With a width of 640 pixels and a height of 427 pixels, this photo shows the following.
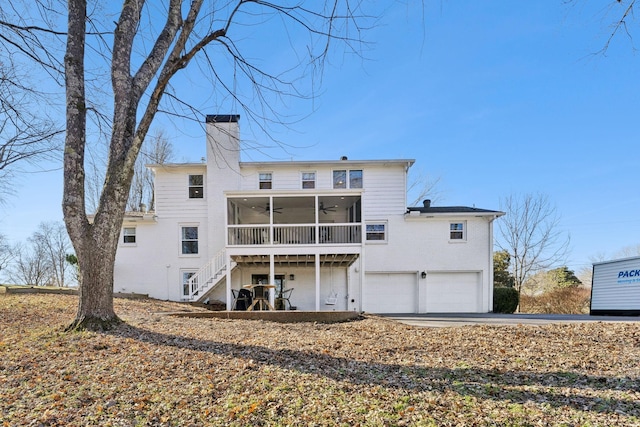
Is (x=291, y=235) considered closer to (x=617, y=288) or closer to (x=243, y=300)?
(x=243, y=300)

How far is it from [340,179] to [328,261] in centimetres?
359

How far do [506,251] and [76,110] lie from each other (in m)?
21.8

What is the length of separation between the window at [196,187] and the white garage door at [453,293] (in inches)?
408

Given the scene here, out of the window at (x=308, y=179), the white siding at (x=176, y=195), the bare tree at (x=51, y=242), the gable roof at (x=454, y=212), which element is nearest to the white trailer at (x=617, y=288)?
the gable roof at (x=454, y=212)

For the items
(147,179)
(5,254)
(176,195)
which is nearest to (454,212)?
(176,195)

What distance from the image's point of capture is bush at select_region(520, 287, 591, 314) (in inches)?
648

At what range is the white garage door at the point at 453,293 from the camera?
13977 mm

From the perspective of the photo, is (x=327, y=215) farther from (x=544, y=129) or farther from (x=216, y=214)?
(x=544, y=129)

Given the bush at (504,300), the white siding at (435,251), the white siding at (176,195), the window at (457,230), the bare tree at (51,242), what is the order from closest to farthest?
the white siding at (435,251), the window at (457,230), the white siding at (176,195), the bush at (504,300), the bare tree at (51,242)

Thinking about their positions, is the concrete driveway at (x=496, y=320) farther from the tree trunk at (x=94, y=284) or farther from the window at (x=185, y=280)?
the window at (x=185, y=280)

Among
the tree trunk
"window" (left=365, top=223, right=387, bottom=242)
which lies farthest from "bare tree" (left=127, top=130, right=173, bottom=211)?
the tree trunk

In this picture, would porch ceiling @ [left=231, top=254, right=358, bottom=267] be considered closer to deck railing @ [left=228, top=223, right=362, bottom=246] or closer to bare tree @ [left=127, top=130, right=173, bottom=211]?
deck railing @ [left=228, top=223, right=362, bottom=246]

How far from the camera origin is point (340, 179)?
568 inches

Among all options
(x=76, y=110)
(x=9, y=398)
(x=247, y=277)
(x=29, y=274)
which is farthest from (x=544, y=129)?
(x=29, y=274)
